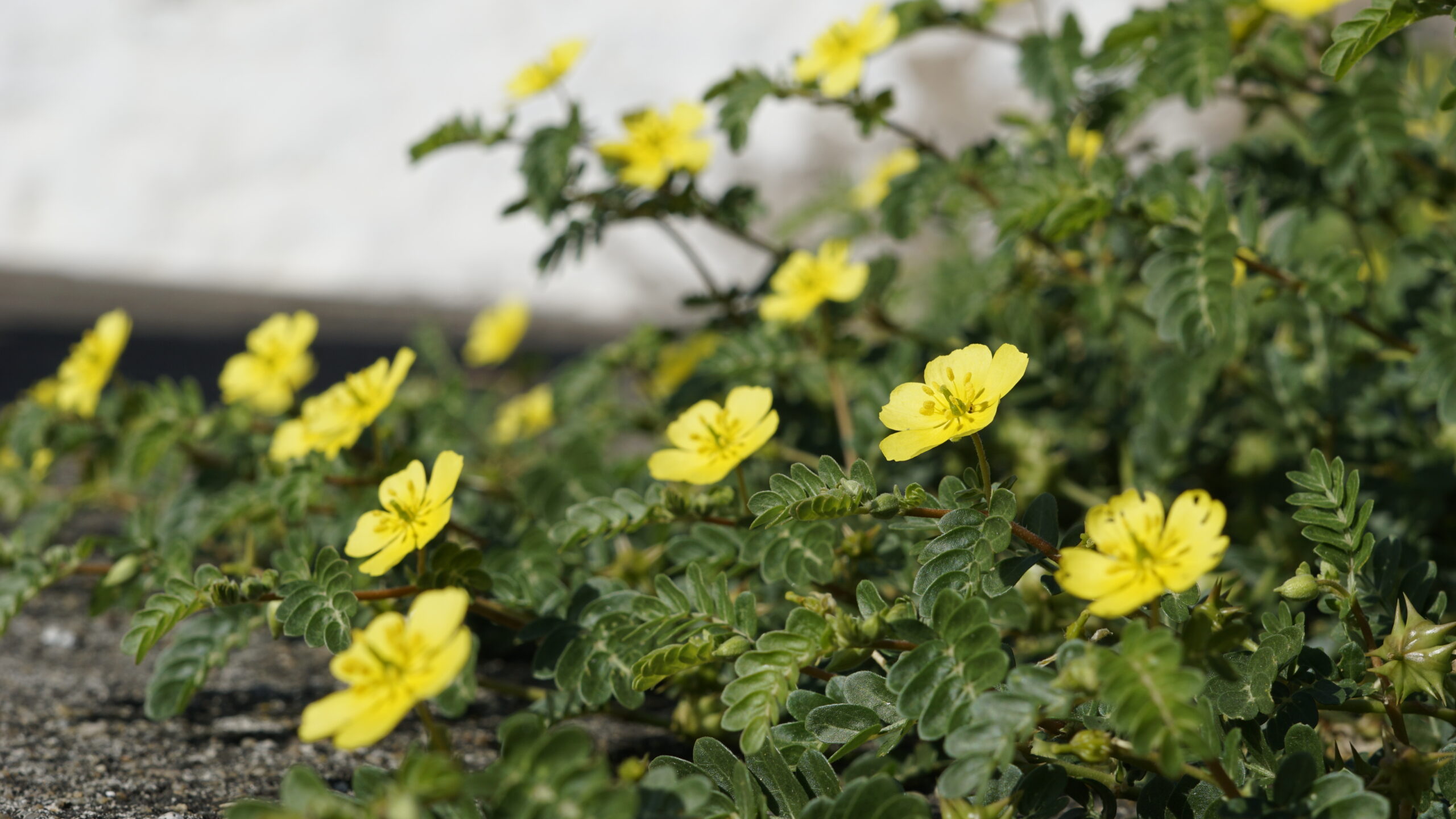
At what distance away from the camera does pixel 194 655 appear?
142 cm

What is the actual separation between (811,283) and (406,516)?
2.91 ft

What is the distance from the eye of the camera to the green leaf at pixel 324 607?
1.18 meters

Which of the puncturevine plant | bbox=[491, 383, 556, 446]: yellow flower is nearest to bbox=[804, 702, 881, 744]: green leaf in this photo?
the puncturevine plant

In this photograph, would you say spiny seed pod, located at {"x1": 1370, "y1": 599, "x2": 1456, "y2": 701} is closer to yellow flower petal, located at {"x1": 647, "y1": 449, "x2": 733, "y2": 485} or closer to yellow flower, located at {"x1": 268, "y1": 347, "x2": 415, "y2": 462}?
yellow flower petal, located at {"x1": 647, "y1": 449, "x2": 733, "y2": 485}

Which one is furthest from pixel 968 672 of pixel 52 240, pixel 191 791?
pixel 52 240

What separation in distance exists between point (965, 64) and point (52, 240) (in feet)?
22.2

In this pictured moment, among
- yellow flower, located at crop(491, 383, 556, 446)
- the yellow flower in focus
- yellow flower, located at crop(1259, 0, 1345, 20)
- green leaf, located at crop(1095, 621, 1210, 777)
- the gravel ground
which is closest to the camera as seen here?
green leaf, located at crop(1095, 621, 1210, 777)

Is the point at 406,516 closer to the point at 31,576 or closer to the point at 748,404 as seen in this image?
the point at 748,404

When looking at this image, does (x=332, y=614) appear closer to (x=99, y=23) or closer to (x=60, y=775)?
(x=60, y=775)

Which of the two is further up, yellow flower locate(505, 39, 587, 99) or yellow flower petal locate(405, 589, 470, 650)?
yellow flower locate(505, 39, 587, 99)

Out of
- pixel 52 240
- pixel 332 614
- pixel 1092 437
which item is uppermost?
pixel 332 614

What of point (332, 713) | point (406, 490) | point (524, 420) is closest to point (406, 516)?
point (406, 490)

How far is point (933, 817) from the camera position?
53.6 inches

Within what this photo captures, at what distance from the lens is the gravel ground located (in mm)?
1325
